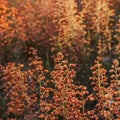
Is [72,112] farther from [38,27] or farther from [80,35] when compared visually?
[38,27]

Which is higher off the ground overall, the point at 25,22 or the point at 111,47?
the point at 25,22

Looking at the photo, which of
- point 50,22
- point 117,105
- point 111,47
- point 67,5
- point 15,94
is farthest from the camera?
point 50,22

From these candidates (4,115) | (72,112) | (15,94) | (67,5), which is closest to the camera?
(72,112)

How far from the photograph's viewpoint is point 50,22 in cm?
1205

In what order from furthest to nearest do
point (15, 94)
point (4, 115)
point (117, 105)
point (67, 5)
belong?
1. point (67, 5)
2. point (4, 115)
3. point (15, 94)
4. point (117, 105)

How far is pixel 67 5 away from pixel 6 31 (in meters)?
2.42

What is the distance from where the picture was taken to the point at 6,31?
39.4 ft

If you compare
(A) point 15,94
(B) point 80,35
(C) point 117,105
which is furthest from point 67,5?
(C) point 117,105

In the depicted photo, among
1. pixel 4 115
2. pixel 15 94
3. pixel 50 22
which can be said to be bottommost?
pixel 4 115

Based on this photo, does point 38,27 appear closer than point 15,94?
No

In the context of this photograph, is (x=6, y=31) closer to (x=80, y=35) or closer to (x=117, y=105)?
(x=80, y=35)

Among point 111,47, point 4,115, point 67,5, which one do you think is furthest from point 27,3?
point 4,115

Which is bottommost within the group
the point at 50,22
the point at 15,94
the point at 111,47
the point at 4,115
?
the point at 4,115

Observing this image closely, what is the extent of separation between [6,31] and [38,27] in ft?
3.29
